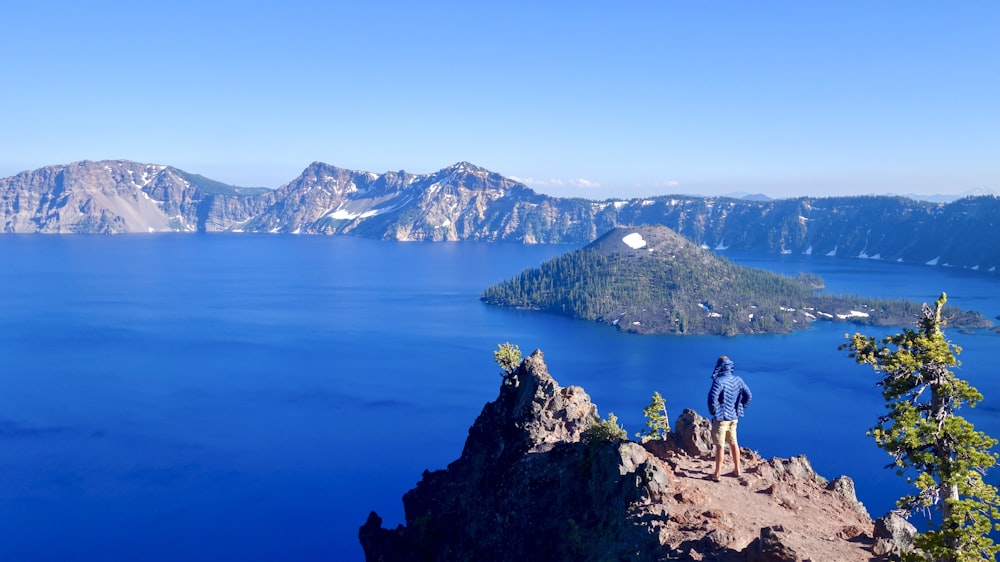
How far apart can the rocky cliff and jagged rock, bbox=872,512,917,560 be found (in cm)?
3

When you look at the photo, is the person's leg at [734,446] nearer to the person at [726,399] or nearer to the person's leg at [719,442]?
the person at [726,399]

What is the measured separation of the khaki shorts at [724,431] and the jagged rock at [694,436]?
554cm

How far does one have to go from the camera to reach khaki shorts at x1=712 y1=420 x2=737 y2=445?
91.4 ft

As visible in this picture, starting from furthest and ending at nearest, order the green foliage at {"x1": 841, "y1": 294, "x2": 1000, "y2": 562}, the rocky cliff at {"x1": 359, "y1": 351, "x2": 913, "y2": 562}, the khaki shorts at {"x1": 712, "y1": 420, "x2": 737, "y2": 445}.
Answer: the khaki shorts at {"x1": 712, "y1": 420, "x2": 737, "y2": 445}, the rocky cliff at {"x1": 359, "y1": 351, "x2": 913, "y2": 562}, the green foliage at {"x1": 841, "y1": 294, "x2": 1000, "y2": 562}

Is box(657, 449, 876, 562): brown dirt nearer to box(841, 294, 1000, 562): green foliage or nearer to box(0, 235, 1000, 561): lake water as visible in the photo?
box(841, 294, 1000, 562): green foliage

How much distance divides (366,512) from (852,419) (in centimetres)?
8290

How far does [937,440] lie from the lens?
66.5 ft

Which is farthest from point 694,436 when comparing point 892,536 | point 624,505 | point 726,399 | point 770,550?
point 770,550

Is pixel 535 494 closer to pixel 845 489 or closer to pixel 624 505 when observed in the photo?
pixel 624 505

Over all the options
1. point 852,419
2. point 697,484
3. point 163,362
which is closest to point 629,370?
point 852,419

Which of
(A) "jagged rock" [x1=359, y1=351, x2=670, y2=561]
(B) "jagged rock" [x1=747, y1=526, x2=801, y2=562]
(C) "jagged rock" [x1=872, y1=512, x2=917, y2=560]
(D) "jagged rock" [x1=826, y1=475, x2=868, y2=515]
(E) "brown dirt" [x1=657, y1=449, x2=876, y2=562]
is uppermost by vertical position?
(B) "jagged rock" [x1=747, y1=526, x2=801, y2=562]

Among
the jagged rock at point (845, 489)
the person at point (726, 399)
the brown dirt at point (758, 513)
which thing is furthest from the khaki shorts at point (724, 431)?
the jagged rock at point (845, 489)

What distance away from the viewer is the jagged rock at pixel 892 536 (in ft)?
77.6

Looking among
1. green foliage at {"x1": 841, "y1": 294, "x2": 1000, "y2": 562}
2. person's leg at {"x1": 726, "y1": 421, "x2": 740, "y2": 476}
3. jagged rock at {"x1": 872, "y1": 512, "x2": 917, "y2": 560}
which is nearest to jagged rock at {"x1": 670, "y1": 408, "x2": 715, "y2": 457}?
person's leg at {"x1": 726, "y1": 421, "x2": 740, "y2": 476}
